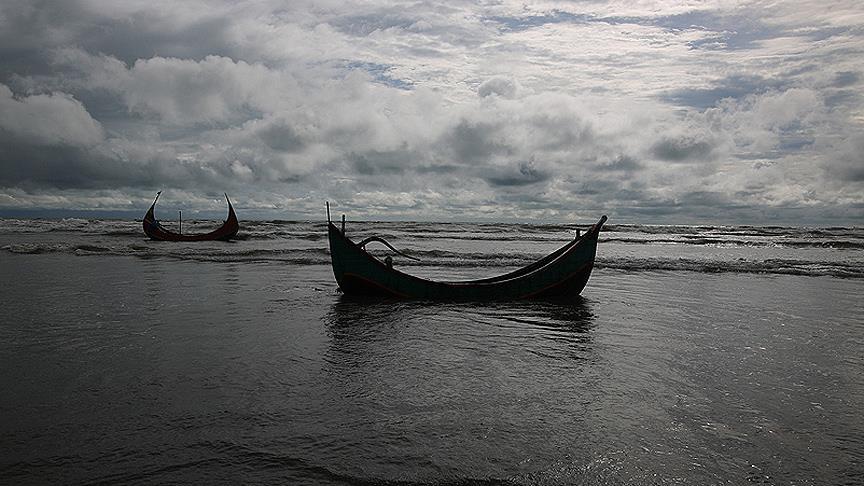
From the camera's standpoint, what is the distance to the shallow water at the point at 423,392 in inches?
173

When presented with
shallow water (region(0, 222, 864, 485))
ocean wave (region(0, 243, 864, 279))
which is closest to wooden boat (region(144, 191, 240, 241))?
ocean wave (region(0, 243, 864, 279))

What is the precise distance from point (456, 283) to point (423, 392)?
7014 mm

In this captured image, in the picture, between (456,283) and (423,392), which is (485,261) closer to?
(456,283)

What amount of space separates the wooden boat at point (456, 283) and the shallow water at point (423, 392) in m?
0.59

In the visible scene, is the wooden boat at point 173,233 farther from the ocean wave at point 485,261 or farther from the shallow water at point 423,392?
the shallow water at point 423,392

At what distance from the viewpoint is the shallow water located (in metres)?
4.39

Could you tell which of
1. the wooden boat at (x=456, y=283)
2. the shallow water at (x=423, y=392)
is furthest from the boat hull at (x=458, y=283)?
the shallow water at (x=423, y=392)

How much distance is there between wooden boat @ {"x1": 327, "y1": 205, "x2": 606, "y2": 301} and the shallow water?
0.59 meters

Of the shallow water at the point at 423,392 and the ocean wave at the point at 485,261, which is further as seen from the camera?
the ocean wave at the point at 485,261

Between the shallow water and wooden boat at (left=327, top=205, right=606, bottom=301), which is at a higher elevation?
wooden boat at (left=327, top=205, right=606, bottom=301)

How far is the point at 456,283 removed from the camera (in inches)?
518

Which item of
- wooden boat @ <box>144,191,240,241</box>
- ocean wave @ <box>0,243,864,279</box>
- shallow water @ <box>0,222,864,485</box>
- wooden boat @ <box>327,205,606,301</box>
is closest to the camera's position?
shallow water @ <box>0,222,864,485</box>

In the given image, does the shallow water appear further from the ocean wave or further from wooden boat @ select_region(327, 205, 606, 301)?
the ocean wave

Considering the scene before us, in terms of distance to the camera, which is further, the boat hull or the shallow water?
the boat hull
